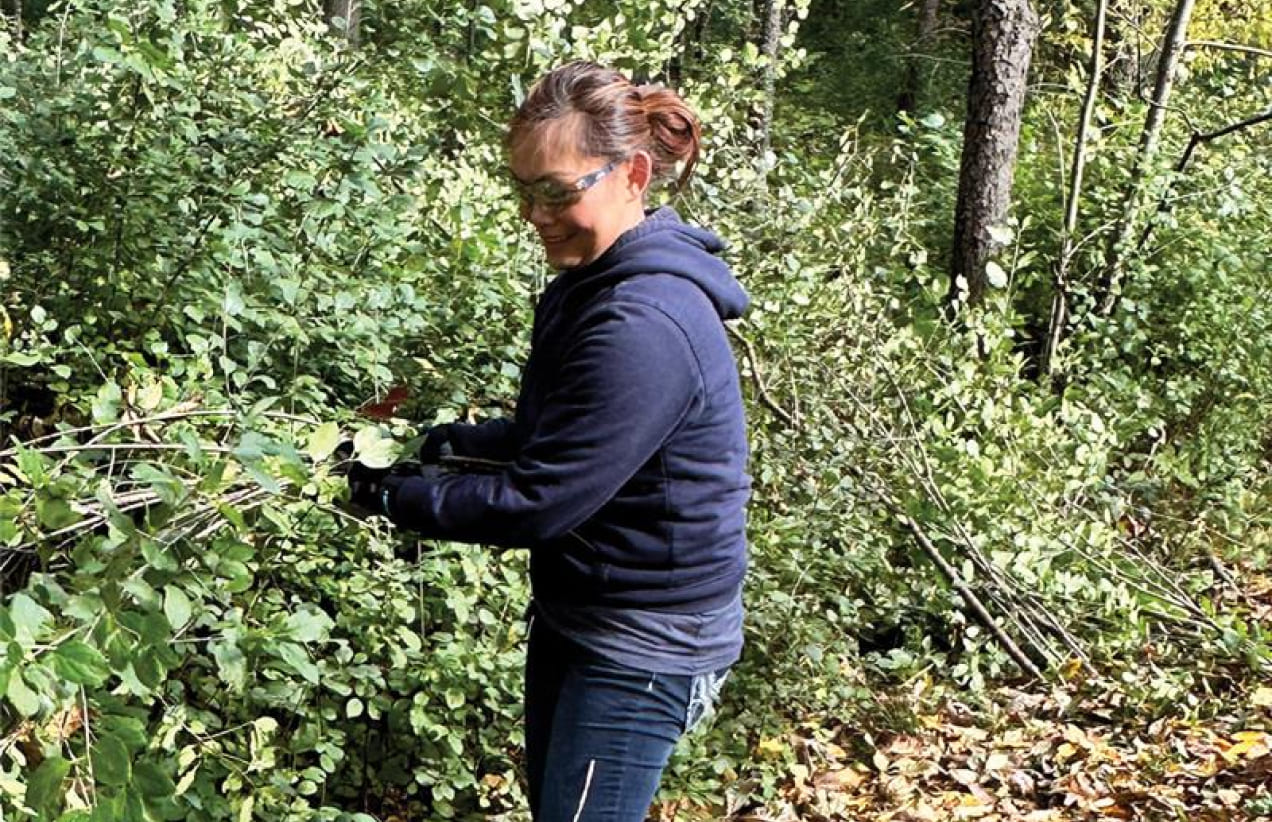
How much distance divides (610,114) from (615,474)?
2.03 ft

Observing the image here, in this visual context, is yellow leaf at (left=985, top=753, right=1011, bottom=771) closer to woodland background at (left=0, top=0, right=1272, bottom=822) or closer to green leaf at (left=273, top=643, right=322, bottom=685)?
woodland background at (left=0, top=0, right=1272, bottom=822)

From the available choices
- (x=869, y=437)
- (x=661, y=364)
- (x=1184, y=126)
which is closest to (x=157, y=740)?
(x=661, y=364)

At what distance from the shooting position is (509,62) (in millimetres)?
4293

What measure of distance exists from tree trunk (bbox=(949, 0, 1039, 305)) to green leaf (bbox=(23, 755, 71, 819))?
19.1ft

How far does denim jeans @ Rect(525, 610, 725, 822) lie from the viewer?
2.24 metres

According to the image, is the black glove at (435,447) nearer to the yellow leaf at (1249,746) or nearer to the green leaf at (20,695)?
the green leaf at (20,695)

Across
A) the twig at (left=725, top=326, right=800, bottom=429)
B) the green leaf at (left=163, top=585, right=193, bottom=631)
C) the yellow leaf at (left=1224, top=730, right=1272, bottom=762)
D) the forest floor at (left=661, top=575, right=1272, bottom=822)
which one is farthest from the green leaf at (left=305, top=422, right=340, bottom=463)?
the yellow leaf at (left=1224, top=730, right=1272, bottom=762)

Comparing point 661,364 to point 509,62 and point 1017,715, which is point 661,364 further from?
point 1017,715

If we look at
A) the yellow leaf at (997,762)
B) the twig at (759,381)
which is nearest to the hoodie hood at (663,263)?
the twig at (759,381)

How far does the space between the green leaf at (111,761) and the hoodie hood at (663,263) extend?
994 millimetres

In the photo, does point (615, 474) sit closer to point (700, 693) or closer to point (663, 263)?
point (663, 263)

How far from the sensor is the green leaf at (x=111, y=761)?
192cm


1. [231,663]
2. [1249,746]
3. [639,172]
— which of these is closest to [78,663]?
[231,663]

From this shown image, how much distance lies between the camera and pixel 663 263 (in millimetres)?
2195
